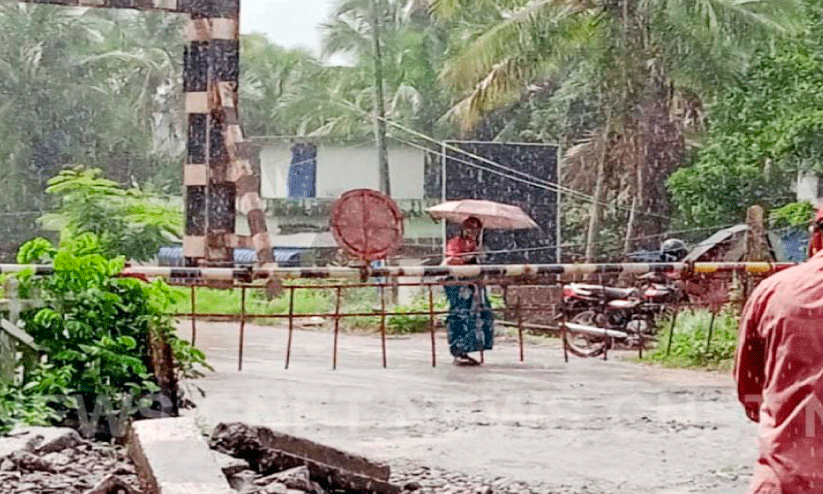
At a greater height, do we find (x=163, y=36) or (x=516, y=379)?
(x=163, y=36)

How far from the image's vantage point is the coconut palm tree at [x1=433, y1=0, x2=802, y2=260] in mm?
4305

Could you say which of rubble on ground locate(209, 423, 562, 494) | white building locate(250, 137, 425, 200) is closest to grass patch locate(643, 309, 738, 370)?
white building locate(250, 137, 425, 200)

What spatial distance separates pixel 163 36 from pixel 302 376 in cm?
94

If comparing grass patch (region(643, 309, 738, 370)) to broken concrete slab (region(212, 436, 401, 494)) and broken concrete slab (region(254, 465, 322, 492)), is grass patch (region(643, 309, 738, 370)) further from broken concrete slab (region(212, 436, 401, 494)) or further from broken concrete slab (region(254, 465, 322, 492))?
broken concrete slab (region(254, 465, 322, 492))

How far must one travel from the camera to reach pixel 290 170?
11.0ft

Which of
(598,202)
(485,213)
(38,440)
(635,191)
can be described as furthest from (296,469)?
(635,191)

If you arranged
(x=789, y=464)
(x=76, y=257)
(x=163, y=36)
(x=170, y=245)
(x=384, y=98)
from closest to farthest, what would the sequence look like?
(x=789, y=464) → (x=76, y=257) → (x=170, y=245) → (x=163, y=36) → (x=384, y=98)

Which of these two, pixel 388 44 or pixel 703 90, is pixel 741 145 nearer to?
pixel 703 90

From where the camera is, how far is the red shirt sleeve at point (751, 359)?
44.8 inches

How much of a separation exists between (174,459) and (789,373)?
45.7 inches

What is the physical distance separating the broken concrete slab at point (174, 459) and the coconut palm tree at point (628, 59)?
2222 mm

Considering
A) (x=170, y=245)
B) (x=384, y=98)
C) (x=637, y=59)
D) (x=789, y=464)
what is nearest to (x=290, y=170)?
(x=170, y=245)

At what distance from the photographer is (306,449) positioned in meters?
2.38

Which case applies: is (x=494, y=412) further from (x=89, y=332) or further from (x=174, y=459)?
(x=174, y=459)
